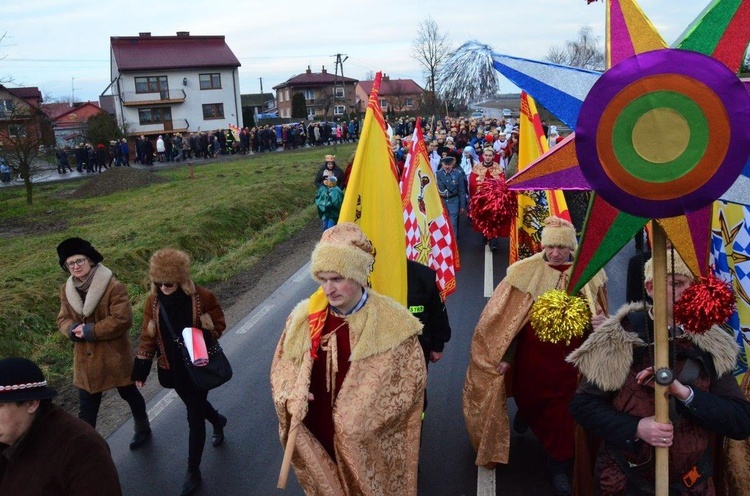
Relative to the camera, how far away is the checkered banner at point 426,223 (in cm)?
621

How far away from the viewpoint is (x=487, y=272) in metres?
10.7

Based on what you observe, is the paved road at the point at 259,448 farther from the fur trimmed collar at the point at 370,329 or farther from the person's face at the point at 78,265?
the fur trimmed collar at the point at 370,329

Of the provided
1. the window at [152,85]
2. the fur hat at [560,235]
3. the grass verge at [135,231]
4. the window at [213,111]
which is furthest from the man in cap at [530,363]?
the window at [152,85]

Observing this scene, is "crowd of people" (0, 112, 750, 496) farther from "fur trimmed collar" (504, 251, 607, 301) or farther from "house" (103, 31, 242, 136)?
"house" (103, 31, 242, 136)

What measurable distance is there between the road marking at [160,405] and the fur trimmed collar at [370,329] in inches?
127

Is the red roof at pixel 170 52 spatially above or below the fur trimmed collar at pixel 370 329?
above

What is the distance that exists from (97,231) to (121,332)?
10.2 metres

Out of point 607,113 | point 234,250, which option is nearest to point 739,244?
point 607,113

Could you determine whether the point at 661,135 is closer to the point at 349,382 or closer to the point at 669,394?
the point at 669,394

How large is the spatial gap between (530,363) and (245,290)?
6.68m

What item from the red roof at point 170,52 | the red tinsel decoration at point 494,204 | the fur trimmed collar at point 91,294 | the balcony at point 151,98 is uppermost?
the red roof at point 170,52

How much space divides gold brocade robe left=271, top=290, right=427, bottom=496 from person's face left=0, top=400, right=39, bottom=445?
45.5 inches

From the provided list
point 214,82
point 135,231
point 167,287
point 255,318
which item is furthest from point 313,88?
point 167,287

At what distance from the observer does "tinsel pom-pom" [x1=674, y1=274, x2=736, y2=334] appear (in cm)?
240
